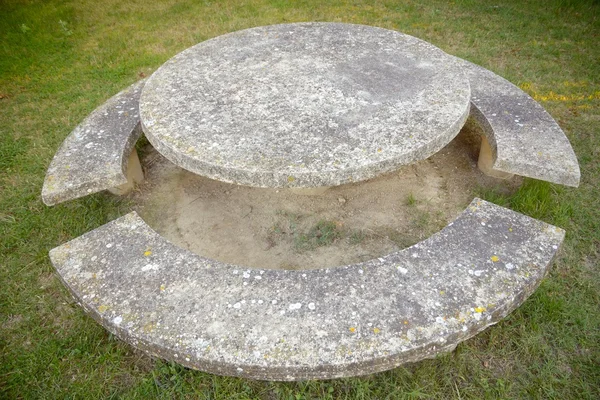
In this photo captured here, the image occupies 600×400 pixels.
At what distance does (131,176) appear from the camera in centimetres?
442

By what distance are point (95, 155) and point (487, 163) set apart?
3592 millimetres

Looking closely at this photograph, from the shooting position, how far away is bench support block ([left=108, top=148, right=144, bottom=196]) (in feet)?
14.2

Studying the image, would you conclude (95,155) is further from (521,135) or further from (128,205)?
(521,135)

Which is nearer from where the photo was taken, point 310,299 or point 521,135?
point 310,299

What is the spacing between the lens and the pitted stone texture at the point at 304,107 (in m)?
3.02

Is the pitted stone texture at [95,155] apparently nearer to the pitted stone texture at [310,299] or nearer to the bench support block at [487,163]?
the pitted stone texture at [310,299]

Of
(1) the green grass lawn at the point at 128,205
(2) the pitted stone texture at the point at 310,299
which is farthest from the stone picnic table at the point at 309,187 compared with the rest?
(1) the green grass lawn at the point at 128,205

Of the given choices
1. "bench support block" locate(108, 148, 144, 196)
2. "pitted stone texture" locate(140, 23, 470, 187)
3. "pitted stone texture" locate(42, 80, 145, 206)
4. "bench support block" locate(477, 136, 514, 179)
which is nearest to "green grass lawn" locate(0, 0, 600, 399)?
"bench support block" locate(108, 148, 144, 196)

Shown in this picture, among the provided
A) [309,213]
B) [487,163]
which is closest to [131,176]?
[309,213]

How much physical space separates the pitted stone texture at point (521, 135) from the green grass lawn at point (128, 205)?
0.41 m

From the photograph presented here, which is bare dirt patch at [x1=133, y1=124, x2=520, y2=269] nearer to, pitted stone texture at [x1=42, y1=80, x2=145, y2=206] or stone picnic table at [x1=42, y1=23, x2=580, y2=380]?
stone picnic table at [x1=42, y1=23, x2=580, y2=380]

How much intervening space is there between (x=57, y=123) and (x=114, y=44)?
2160 mm

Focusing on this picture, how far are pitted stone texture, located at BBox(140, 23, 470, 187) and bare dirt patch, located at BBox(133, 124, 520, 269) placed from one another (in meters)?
0.96

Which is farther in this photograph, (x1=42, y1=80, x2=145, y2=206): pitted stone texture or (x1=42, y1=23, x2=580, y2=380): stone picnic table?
(x1=42, y1=80, x2=145, y2=206): pitted stone texture
